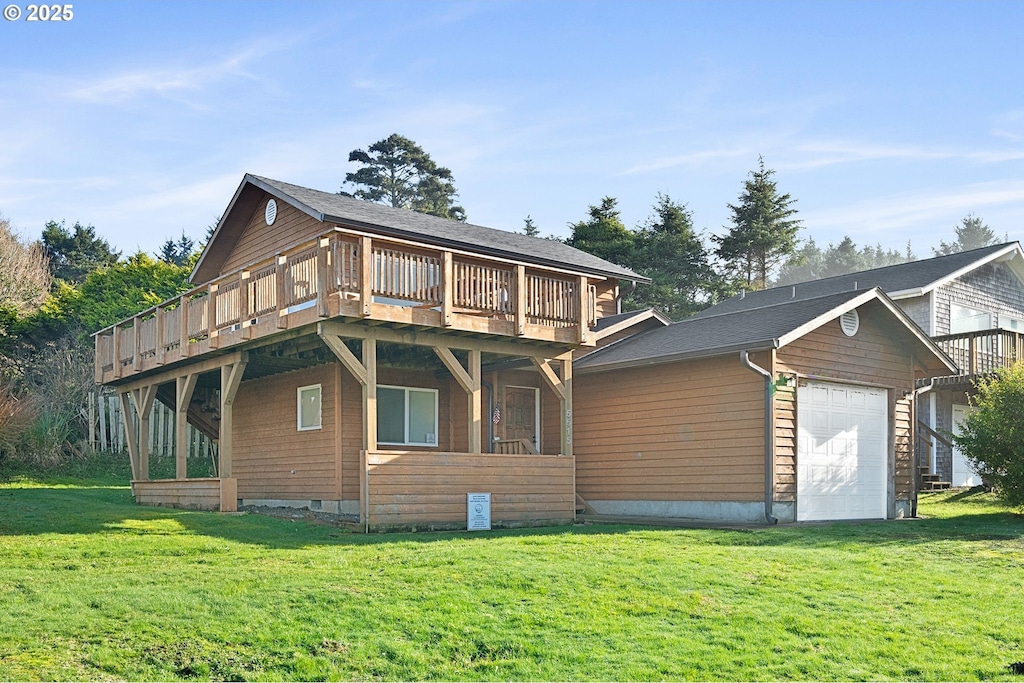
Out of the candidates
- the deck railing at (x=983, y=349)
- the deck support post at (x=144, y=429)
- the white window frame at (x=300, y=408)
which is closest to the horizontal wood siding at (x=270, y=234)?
the white window frame at (x=300, y=408)

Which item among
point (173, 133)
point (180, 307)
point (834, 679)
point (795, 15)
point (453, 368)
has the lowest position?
point (834, 679)

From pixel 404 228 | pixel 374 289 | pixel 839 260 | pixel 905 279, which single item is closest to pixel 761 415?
pixel 374 289

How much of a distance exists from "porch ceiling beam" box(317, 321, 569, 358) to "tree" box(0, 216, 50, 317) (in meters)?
20.1

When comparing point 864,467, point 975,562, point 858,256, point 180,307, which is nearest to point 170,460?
point 180,307

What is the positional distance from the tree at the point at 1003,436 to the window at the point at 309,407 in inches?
500

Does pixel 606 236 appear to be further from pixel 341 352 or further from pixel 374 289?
pixel 341 352

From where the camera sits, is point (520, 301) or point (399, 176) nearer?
point (520, 301)

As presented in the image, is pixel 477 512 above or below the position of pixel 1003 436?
below

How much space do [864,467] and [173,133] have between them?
1532cm

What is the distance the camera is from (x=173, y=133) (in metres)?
20.2

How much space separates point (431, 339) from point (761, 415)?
19.3 feet

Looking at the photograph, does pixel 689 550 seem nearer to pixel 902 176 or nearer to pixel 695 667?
pixel 695 667

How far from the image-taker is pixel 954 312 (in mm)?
27625

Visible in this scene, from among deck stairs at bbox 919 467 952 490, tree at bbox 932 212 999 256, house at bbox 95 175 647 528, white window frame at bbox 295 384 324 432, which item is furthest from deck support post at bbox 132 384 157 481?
tree at bbox 932 212 999 256
